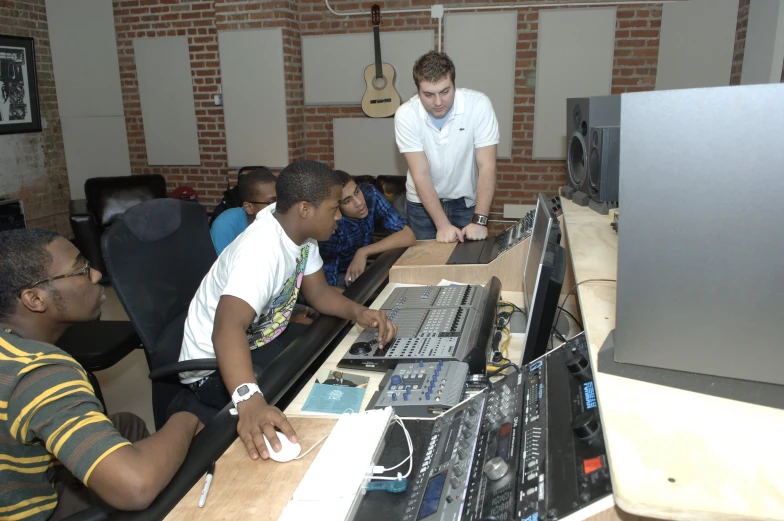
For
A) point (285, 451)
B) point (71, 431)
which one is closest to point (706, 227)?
point (285, 451)

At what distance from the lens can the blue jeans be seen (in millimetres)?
2854

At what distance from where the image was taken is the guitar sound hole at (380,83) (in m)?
4.79

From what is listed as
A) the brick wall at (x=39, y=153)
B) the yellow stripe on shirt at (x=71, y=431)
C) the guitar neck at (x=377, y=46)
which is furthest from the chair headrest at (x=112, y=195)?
the yellow stripe on shirt at (x=71, y=431)

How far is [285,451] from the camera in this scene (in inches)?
42.1

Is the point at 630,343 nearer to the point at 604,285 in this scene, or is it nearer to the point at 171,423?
the point at 604,285

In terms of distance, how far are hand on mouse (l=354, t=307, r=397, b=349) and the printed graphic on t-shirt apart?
316 millimetres

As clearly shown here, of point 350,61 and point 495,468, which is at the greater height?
point 350,61

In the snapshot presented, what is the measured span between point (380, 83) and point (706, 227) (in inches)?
174

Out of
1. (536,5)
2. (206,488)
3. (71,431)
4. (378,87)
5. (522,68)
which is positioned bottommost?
(206,488)

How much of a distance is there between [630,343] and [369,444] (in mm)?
503

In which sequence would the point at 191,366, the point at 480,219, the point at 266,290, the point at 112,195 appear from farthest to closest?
1. the point at 112,195
2. the point at 480,219
3. the point at 191,366
4. the point at 266,290

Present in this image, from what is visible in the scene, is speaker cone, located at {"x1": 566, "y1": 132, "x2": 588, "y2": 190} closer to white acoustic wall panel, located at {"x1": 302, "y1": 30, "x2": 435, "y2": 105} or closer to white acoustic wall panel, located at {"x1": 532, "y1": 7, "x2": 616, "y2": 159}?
white acoustic wall panel, located at {"x1": 532, "y1": 7, "x2": 616, "y2": 159}

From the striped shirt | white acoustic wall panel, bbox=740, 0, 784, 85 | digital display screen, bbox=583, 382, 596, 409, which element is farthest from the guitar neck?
digital display screen, bbox=583, 382, 596, 409

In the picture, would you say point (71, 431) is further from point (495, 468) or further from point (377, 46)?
point (377, 46)
